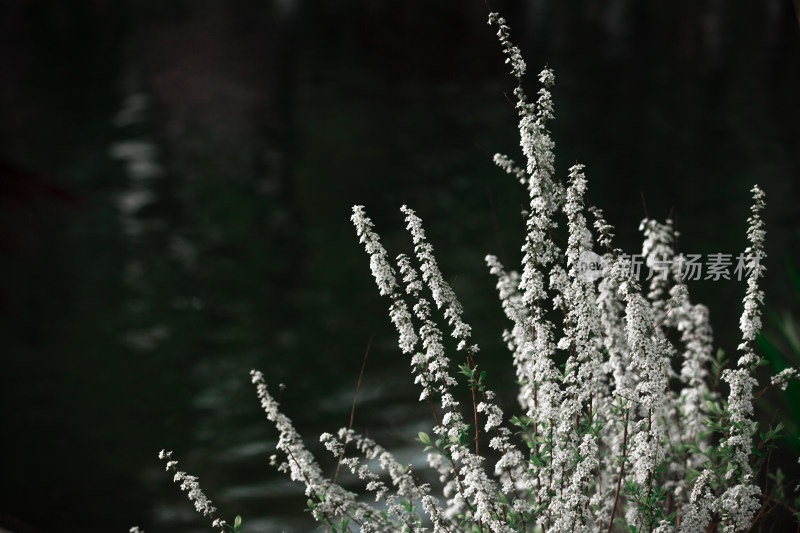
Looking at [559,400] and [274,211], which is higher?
[274,211]

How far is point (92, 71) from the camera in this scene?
19109mm

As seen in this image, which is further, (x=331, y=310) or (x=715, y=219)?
(x=715, y=219)

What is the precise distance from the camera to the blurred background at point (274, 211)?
5.79 m

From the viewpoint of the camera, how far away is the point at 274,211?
10469 mm

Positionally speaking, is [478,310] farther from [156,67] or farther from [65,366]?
[156,67]

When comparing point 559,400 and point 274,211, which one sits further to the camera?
point 274,211

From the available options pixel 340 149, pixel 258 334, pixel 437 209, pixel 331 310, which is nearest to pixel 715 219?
pixel 437 209

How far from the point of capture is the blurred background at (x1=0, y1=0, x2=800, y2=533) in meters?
5.79

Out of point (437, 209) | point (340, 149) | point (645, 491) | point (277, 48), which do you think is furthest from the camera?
point (277, 48)

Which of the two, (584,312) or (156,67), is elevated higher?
(156,67)

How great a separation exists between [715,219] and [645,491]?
6.84 meters

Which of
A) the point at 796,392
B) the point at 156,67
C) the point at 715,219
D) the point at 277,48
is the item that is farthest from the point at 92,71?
the point at 796,392

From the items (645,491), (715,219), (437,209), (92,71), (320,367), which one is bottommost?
(645,491)

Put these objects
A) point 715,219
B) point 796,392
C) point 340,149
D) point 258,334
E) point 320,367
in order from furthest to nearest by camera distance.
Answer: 1. point 340,149
2. point 715,219
3. point 258,334
4. point 320,367
5. point 796,392
